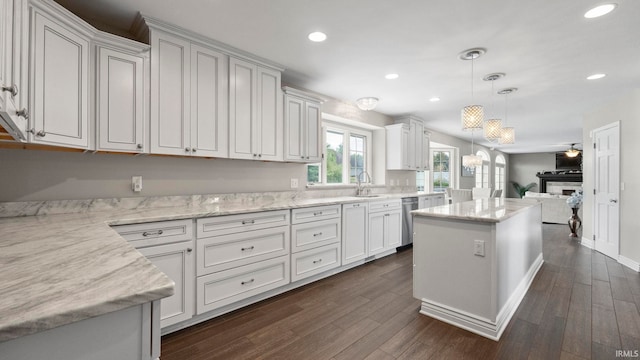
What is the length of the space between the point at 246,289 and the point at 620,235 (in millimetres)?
5165

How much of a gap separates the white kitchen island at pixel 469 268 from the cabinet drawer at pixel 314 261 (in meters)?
1.08

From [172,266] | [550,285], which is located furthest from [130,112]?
[550,285]

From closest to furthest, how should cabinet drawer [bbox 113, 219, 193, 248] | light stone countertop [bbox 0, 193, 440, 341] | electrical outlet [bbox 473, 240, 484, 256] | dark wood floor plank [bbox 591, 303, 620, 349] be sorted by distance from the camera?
light stone countertop [bbox 0, 193, 440, 341], cabinet drawer [bbox 113, 219, 193, 248], dark wood floor plank [bbox 591, 303, 620, 349], electrical outlet [bbox 473, 240, 484, 256]

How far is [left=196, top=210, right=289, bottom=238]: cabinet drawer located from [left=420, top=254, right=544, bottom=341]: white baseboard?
150 cm

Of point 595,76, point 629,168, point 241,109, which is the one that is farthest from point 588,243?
point 241,109

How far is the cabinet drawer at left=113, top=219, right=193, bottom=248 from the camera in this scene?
1.85 meters

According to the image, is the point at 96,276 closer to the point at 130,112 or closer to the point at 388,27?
the point at 130,112

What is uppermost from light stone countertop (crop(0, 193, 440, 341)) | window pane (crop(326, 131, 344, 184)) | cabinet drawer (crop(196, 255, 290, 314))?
window pane (crop(326, 131, 344, 184))

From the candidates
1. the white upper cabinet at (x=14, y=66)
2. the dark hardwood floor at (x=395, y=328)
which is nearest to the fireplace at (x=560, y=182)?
the dark hardwood floor at (x=395, y=328)

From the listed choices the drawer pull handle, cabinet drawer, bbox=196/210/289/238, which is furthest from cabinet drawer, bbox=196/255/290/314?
the drawer pull handle

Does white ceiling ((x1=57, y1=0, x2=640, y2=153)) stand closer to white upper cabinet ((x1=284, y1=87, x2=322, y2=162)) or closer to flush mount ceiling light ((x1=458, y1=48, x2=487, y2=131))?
flush mount ceiling light ((x1=458, y1=48, x2=487, y2=131))

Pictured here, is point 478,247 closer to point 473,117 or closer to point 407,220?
point 473,117

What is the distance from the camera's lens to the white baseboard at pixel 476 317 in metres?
2.07

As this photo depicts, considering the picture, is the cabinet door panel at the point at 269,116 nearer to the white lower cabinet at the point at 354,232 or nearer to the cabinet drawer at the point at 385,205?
the white lower cabinet at the point at 354,232
